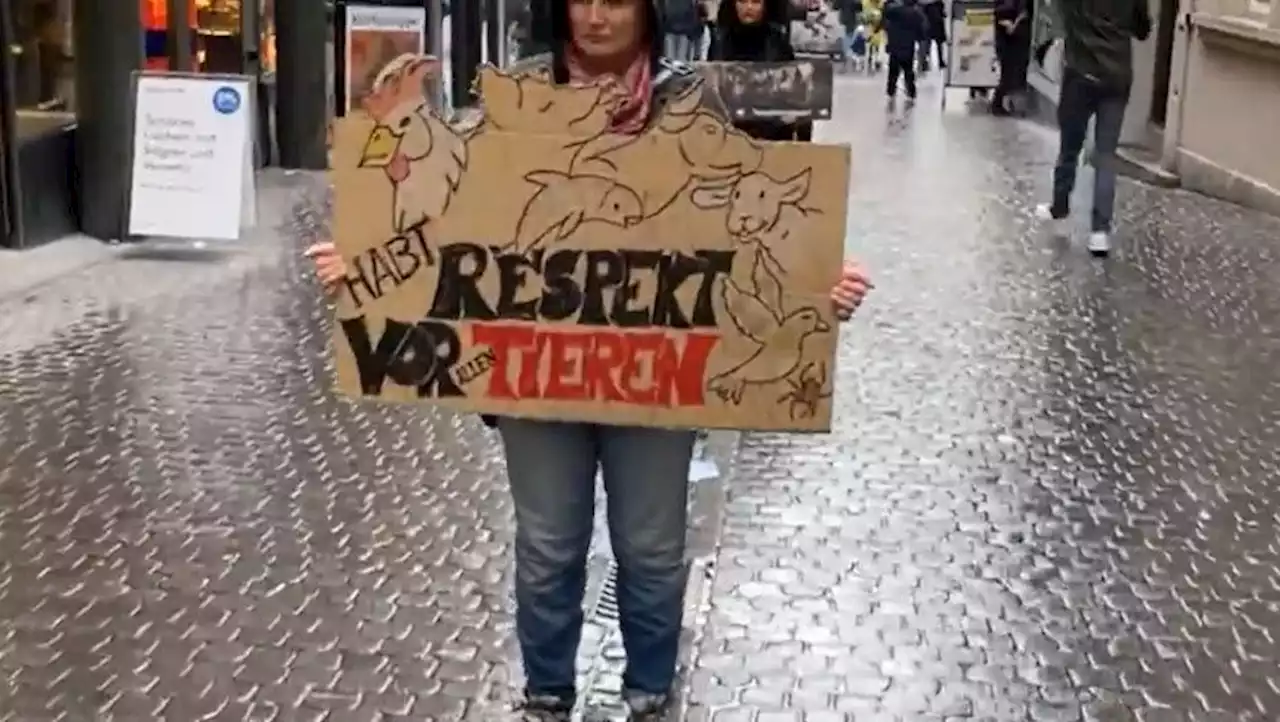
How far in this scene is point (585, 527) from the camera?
4520mm

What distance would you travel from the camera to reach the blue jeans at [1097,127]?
12.1 meters

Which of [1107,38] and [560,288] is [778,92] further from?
[1107,38]

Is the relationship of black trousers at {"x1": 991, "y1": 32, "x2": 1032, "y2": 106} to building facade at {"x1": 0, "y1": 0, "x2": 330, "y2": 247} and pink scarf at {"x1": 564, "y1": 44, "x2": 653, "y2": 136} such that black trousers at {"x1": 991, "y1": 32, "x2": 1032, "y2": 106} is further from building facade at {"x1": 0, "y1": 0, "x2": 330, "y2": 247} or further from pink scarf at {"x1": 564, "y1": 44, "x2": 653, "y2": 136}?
pink scarf at {"x1": 564, "y1": 44, "x2": 653, "y2": 136}

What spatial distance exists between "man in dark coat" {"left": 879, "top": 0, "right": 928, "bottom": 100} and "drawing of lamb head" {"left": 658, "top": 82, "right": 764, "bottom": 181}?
2432cm

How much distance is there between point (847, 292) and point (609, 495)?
780mm

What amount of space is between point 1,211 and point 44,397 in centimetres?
379

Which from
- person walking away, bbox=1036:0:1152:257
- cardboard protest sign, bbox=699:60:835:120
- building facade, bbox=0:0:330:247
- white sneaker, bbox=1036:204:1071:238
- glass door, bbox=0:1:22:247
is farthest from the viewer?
white sneaker, bbox=1036:204:1071:238

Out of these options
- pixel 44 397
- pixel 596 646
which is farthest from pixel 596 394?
pixel 44 397

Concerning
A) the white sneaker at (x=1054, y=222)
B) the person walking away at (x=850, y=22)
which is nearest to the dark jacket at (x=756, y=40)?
the white sneaker at (x=1054, y=222)

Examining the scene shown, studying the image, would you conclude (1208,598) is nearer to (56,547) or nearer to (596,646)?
(596,646)

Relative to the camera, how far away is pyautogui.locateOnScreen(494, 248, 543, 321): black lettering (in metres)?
4.23

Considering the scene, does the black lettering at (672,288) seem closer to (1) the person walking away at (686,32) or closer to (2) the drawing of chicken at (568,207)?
(2) the drawing of chicken at (568,207)

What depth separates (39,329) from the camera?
9.11 metres

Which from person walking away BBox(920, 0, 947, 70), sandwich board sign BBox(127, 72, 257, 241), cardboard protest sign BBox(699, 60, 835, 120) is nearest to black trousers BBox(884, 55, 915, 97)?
person walking away BBox(920, 0, 947, 70)
